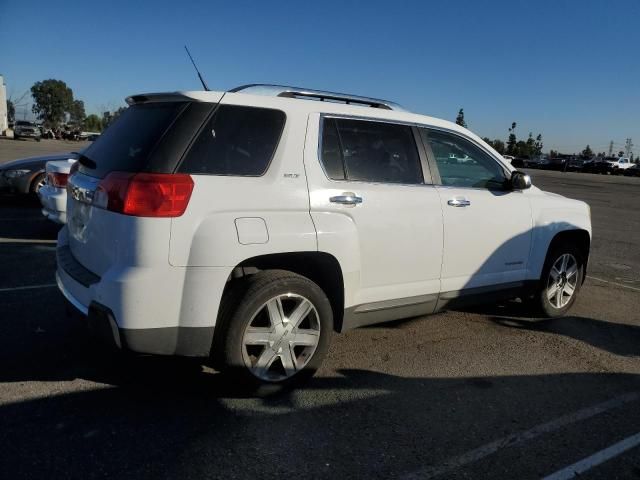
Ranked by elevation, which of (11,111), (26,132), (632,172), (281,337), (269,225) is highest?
(11,111)

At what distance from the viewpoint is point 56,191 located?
701cm

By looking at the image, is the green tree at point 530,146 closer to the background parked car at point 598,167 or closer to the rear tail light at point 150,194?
the background parked car at point 598,167

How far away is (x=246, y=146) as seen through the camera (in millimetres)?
3277

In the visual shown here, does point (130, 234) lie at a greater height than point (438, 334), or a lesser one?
greater

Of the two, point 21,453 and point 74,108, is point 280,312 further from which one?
point 74,108

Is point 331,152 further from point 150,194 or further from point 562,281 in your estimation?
point 562,281

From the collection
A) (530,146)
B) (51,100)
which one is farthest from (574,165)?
(51,100)

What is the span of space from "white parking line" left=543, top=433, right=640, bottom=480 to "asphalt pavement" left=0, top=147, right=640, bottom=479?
0.07 ft

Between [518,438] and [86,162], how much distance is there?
318 centimetres

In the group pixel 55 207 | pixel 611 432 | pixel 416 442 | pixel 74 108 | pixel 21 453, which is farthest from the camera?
pixel 74 108

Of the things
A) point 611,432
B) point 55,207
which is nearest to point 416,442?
point 611,432

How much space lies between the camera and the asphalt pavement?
9.09ft

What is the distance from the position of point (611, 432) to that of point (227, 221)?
2.59 meters

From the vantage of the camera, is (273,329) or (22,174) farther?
(22,174)
